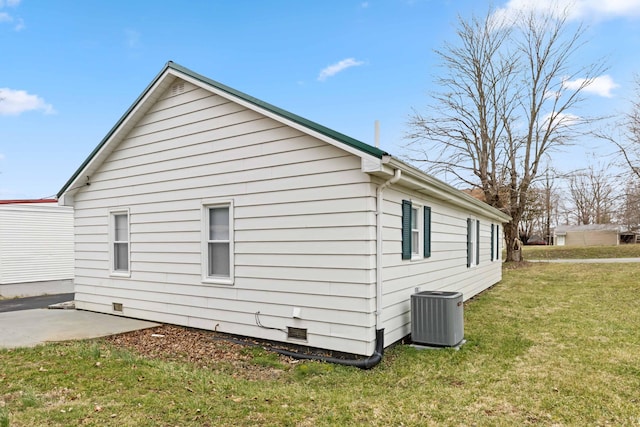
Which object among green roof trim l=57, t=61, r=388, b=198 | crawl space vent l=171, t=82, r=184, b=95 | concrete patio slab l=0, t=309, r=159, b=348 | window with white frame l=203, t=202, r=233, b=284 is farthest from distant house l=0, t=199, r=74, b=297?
window with white frame l=203, t=202, r=233, b=284

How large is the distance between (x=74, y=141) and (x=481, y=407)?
16583 millimetres

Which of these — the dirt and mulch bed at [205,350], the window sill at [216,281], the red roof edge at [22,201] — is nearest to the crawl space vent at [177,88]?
the window sill at [216,281]

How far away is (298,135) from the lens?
572 cm

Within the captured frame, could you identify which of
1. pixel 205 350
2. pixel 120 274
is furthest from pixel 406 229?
pixel 120 274

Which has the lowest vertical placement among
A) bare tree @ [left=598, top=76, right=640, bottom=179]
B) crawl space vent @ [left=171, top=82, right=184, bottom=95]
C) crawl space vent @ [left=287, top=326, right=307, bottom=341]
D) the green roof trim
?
crawl space vent @ [left=287, top=326, right=307, bottom=341]

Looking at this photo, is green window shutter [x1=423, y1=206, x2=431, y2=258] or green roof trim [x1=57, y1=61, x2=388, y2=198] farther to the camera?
green window shutter [x1=423, y1=206, x2=431, y2=258]

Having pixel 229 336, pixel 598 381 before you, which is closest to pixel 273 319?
pixel 229 336

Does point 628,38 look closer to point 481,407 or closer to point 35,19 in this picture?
point 481,407

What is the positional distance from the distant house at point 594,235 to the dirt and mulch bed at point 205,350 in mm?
48356

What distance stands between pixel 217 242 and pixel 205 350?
5.78ft

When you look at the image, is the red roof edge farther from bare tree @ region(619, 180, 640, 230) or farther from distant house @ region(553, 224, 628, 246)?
distant house @ region(553, 224, 628, 246)

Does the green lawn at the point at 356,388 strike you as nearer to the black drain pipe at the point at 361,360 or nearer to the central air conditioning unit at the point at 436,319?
the black drain pipe at the point at 361,360

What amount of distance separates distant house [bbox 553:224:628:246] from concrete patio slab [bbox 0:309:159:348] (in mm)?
48991

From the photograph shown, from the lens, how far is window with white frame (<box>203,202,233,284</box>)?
6.62 metres
